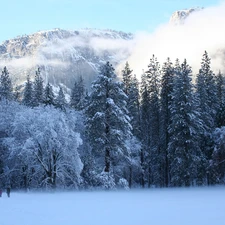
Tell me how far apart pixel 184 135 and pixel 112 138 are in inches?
388

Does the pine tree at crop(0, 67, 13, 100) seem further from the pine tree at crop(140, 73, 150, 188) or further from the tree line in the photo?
the pine tree at crop(140, 73, 150, 188)

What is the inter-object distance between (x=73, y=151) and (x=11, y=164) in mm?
7416

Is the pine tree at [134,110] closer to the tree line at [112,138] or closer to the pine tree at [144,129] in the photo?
the tree line at [112,138]

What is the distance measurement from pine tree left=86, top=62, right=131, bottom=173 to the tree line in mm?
91

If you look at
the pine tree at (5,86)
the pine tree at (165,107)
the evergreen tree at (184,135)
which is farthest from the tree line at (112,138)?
the pine tree at (5,86)

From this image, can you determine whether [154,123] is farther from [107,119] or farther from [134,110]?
[107,119]

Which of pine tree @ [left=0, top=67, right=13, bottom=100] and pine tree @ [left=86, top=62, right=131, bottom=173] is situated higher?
pine tree @ [left=0, top=67, right=13, bottom=100]

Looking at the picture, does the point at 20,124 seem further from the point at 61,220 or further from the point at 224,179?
the point at 224,179

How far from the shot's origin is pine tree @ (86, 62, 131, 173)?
3162 centimetres

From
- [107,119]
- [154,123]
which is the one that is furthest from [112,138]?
[154,123]

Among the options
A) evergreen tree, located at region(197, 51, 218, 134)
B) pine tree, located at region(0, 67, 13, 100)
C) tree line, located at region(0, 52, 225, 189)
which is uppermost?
pine tree, located at region(0, 67, 13, 100)

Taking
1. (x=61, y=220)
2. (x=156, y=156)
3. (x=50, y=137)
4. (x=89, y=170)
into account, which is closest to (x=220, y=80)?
(x=156, y=156)

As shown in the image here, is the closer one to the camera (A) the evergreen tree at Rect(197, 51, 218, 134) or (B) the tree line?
(B) the tree line

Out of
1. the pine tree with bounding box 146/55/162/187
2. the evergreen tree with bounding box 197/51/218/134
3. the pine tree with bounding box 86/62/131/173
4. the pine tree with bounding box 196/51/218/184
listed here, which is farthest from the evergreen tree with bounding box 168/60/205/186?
the pine tree with bounding box 86/62/131/173
